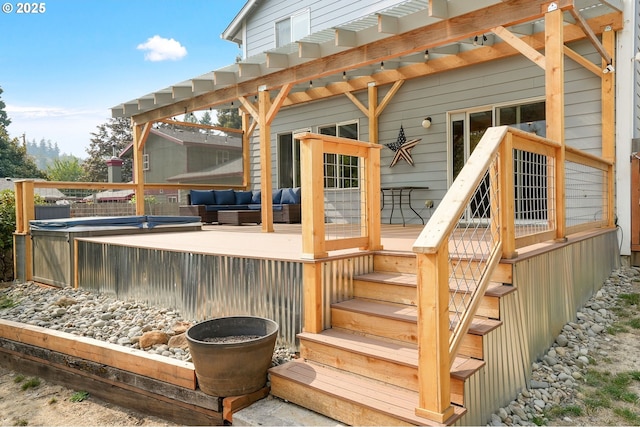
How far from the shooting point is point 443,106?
7105 millimetres

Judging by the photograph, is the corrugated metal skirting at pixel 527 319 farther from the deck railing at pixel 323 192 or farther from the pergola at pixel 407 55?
the deck railing at pixel 323 192

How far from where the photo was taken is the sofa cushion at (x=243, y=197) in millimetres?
9906

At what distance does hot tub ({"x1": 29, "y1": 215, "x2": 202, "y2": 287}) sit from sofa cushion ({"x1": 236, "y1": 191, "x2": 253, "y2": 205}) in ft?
10.7

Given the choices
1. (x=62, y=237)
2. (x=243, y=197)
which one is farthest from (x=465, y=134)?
(x=62, y=237)

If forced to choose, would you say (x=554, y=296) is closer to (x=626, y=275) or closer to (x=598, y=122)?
(x=626, y=275)

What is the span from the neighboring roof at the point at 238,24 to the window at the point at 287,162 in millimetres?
2884

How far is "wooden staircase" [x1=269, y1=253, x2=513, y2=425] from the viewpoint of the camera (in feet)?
7.27

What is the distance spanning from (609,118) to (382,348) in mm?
4692

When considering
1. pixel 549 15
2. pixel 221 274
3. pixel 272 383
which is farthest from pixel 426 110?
pixel 272 383

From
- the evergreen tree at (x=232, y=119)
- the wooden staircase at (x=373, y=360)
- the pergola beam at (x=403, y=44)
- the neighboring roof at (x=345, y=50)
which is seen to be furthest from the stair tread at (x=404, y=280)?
the evergreen tree at (x=232, y=119)

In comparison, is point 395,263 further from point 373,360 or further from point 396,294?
point 373,360

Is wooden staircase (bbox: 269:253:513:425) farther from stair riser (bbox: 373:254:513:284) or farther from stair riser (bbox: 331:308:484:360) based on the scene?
stair riser (bbox: 373:254:513:284)

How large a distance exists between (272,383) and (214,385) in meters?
0.35

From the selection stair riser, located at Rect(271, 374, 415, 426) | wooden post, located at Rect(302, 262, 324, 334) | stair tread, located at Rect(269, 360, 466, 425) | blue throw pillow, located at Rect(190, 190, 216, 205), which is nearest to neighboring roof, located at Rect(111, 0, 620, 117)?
blue throw pillow, located at Rect(190, 190, 216, 205)
